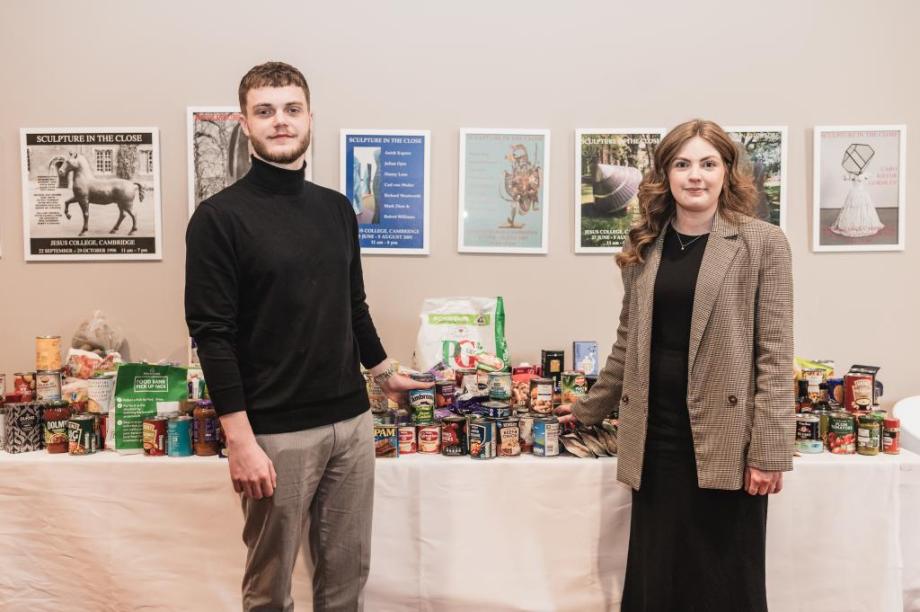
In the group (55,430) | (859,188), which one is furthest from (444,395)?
(859,188)

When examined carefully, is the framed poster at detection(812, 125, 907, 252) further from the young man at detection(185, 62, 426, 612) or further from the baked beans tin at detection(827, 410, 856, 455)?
the young man at detection(185, 62, 426, 612)

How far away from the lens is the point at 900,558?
2.06m

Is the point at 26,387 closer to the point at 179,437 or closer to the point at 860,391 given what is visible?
the point at 179,437

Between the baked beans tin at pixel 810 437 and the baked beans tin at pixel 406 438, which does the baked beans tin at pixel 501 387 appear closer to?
the baked beans tin at pixel 406 438

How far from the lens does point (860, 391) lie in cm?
223

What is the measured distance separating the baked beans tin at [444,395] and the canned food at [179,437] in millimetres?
844

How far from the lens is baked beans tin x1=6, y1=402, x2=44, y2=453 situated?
7.13ft

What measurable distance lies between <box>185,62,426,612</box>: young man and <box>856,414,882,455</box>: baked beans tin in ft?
5.44

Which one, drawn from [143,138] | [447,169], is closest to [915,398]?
[447,169]

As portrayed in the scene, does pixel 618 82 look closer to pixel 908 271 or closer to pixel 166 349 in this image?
pixel 908 271

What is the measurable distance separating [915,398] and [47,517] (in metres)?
3.31

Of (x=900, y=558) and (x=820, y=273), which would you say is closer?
(x=900, y=558)

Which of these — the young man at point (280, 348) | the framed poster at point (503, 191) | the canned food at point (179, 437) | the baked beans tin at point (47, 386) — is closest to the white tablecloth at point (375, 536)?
the canned food at point (179, 437)

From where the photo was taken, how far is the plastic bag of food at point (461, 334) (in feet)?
8.22
